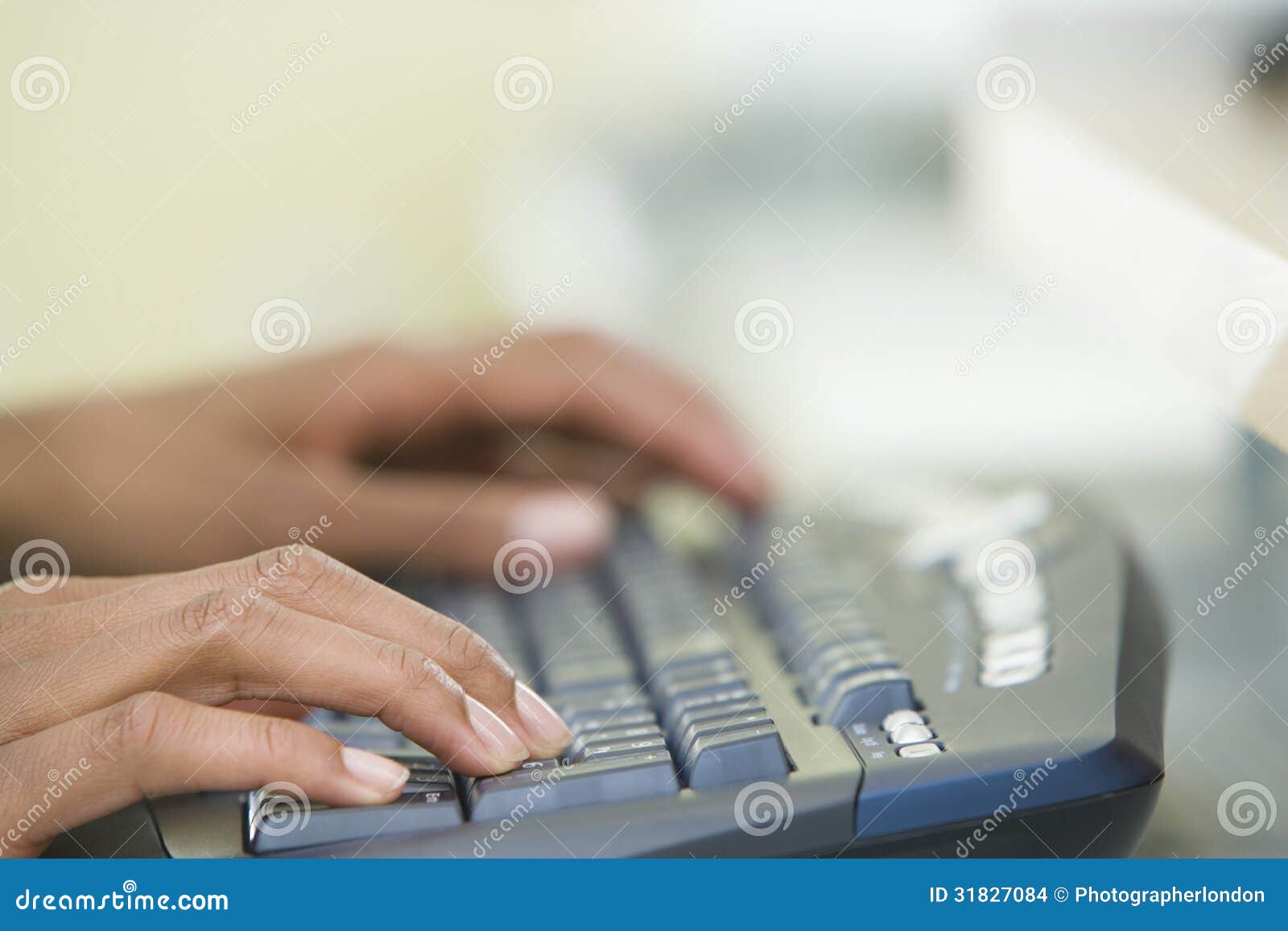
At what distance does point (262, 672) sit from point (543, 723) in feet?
0.32

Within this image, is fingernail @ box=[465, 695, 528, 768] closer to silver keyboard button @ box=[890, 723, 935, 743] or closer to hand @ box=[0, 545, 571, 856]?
hand @ box=[0, 545, 571, 856]

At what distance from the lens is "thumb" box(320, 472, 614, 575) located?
0.65m

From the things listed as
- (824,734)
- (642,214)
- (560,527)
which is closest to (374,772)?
(824,734)

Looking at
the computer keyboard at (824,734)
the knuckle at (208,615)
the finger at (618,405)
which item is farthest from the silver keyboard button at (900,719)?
the finger at (618,405)

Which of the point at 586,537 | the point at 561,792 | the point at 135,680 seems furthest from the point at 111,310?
the point at 561,792

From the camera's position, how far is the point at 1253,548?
0.69 meters

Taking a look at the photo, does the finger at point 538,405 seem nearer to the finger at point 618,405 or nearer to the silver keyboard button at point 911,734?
the finger at point 618,405

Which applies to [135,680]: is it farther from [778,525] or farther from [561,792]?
[778,525]

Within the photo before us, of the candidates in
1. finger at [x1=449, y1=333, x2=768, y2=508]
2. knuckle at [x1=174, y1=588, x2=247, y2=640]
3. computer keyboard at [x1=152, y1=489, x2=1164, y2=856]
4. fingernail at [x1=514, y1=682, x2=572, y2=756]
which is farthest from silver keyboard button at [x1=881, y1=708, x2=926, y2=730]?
finger at [x1=449, y1=333, x2=768, y2=508]

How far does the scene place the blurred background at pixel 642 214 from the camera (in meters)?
0.87

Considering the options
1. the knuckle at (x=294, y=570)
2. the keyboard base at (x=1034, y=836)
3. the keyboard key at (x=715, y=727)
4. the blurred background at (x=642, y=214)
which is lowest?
the keyboard base at (x=1034, y=836)

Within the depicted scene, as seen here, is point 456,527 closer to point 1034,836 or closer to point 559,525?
point 559,525

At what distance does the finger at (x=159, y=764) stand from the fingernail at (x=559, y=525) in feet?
1.00

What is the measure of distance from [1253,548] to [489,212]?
0.99 metres
